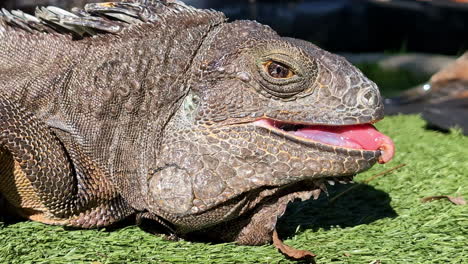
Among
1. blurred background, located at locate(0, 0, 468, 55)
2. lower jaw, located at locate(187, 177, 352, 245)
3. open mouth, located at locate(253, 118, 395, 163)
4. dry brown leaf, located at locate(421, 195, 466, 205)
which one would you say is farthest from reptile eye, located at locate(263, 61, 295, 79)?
blurred background, located at locate(0, 0, 468, 55)

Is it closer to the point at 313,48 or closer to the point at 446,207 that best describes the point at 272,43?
the point at 313,48

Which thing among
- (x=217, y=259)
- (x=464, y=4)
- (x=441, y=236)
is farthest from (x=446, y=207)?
(x=464, y=4)

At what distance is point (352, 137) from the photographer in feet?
12.0

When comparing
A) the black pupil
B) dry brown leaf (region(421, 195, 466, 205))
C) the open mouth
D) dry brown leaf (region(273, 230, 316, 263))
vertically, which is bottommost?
dry brown leaf (region(273, 230, 316, 263))

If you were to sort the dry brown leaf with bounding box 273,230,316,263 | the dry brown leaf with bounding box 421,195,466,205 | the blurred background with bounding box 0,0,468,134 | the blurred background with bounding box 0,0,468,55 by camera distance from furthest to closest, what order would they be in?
the blurred background with bounding box 0,0,468,55
the blurred background with bounding box 0,0,468,134
the dry brown leaf with bounding box 421,195,466,205
the dry brown leaf with bounding box 273,230,316,263

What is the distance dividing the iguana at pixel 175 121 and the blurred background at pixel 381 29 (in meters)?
7.09

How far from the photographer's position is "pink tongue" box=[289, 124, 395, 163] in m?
3.61

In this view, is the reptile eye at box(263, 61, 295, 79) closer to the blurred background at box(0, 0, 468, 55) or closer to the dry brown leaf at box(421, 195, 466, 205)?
the dry brown leaf at box(421, 195, 466, 205)

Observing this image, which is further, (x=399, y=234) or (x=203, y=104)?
(x=399, y=234)

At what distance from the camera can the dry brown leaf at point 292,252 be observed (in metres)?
3.68

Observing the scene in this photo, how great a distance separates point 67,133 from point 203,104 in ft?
2.61

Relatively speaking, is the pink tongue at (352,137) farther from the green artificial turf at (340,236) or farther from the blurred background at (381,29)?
the blurred background at (381,29)

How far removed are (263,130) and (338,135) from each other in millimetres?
400

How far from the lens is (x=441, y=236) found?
409cm
